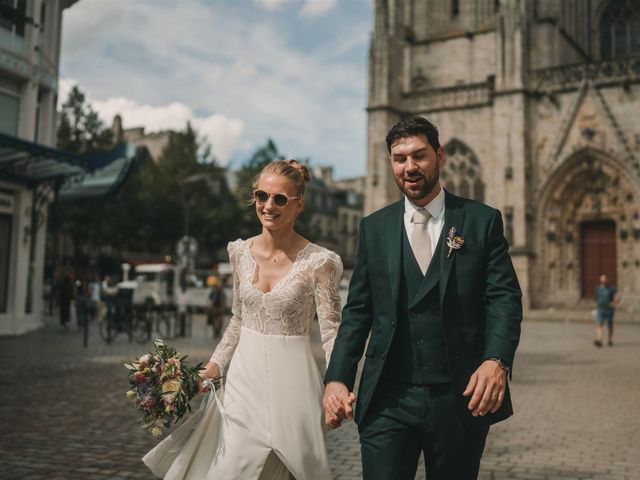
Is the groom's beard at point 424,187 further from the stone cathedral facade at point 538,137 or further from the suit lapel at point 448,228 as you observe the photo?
the stone cathedral facade at point 538,137

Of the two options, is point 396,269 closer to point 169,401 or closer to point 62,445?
point 169,401

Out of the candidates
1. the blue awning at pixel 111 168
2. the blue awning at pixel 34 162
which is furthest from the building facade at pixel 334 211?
the blue awning at pixel 34 162

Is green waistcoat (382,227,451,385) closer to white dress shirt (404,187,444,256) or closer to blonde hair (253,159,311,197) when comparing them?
white dress shirt (404,187,444,256)

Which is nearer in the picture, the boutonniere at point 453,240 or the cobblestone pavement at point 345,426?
the boutonniere at point 453,240

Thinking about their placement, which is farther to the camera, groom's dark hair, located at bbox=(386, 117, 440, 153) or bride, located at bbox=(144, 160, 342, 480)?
bride, located at bbox=(144, 160, 342, 480)

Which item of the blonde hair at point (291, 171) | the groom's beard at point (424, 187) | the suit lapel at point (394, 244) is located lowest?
the suit lapel at point (394, 244)

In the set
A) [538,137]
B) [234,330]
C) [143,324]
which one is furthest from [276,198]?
[538,137]

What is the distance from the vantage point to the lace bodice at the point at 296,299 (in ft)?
10.1

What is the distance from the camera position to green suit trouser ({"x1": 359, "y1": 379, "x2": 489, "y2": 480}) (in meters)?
2.48

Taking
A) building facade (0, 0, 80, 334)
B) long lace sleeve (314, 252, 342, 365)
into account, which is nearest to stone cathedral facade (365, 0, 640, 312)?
building facade (0, 0, 80, 334)

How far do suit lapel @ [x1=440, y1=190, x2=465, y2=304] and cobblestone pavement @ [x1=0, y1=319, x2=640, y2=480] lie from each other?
123 inches

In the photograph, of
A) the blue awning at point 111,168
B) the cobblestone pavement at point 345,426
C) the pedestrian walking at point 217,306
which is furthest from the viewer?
the blue awning at point 111,168

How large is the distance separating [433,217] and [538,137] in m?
30.1

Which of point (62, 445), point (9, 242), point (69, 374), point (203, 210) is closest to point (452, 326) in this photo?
point (62, 445)
